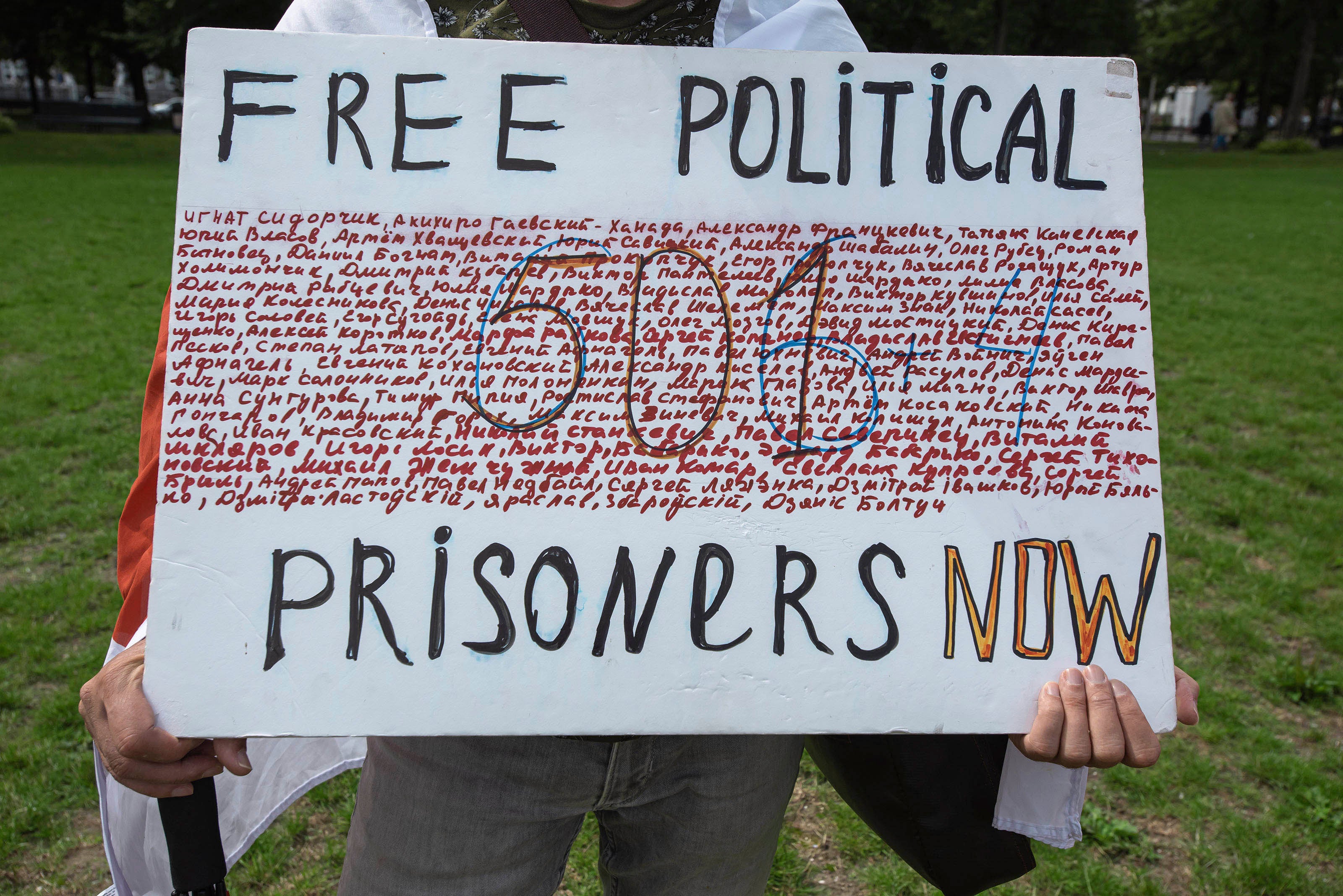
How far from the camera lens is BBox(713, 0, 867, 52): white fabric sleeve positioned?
120 centimetres

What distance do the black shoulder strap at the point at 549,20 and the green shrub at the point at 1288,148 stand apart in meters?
28.0

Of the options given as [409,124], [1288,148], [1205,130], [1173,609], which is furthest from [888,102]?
[1205,130]

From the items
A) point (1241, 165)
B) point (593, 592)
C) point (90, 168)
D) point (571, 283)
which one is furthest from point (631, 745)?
point (1241, 165)

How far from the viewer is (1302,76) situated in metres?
25.5

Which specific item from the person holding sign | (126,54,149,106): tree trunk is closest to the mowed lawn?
the person holding sign

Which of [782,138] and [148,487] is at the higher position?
[782,138]

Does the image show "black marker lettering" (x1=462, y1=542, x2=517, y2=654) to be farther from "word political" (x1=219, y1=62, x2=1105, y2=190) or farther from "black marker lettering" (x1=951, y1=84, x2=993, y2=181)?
"black marker lettering" (x1=951, y1=84, x2=993, y2=181)

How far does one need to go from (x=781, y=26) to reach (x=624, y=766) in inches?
38.4

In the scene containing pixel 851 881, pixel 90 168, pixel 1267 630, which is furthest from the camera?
pixel 90 168

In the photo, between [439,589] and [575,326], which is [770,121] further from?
[439,589]

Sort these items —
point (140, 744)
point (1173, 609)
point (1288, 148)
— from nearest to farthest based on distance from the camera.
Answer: point (140, 744) < point (1173, 609) < point (1288, 148)

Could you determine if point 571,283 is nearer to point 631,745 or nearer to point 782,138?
point 782,138

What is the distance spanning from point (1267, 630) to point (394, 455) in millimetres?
3290

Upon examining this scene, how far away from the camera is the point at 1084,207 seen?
3.57ft
